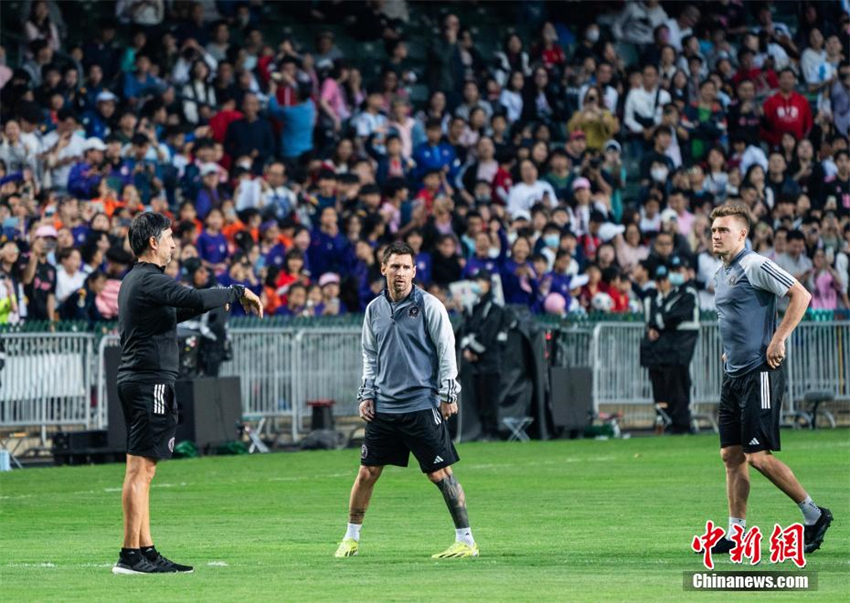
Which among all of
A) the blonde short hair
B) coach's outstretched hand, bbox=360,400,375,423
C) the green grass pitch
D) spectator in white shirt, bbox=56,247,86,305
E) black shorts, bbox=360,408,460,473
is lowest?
the green grass pitch

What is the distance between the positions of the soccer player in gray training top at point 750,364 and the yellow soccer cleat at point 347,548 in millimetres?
2430

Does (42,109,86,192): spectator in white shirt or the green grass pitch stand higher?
(42,109,86,192): spectator in white shirt

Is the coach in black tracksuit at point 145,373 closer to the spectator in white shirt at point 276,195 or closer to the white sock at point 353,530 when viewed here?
the white sock at point 353,530

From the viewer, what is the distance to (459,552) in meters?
12.1

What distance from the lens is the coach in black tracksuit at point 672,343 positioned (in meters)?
26.0

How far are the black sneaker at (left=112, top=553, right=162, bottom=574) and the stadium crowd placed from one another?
11448 millimetres

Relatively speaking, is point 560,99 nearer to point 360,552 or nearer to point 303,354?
point 303,354

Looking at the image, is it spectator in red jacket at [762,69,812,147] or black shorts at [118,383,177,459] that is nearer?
black shorts at [118,383,177,459]

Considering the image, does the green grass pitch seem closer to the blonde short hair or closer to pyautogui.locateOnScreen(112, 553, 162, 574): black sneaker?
pyautogui.locateOnScreen(112, 553, 162, 574): black sneaker

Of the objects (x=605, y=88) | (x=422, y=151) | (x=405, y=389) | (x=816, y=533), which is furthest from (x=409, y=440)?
(x=605, y=88)

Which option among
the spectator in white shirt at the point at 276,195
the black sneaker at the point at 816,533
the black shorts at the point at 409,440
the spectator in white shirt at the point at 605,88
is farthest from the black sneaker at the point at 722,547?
the spectator in white shirt at the point at 605,88

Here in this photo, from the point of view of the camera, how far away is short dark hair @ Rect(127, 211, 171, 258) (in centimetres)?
1144

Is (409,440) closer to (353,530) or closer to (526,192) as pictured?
(353,530)

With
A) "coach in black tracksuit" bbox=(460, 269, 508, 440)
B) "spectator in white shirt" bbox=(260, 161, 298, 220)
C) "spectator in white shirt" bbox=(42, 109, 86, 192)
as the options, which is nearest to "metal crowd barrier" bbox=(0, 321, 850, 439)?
"coach in black tracksuit" bbox=(460, 269, 508, 440)
